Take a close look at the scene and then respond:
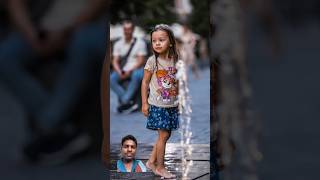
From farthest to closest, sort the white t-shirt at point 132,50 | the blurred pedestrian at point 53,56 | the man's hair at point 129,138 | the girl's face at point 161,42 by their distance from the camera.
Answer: the white t-shirt at point 132,50
the man's hair at point 129,138
the girl's face at point 161,42
the blurred pedestrian at point 53,56

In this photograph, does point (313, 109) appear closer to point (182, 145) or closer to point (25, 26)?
point (182, 145)

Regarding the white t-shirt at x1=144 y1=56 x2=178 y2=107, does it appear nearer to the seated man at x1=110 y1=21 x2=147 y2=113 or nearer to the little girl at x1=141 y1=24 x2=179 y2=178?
the little girl at x1=141 y1=24 x2=179 y2=178

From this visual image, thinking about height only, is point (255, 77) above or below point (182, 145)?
above

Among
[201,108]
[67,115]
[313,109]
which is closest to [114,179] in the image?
[67,115]

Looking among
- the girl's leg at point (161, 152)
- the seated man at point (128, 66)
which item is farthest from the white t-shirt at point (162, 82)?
the seated man at point (128, 66)

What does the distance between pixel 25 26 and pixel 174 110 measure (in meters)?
1.05

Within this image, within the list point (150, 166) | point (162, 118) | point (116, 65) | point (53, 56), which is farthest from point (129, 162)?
point (116, 65)

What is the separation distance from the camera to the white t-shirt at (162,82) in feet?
16.0

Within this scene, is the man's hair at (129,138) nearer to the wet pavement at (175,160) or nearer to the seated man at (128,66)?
the wet pavement at (175,160)

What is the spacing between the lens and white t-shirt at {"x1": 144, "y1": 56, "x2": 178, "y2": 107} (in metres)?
4.89

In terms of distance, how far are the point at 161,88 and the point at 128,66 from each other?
91.0 inches

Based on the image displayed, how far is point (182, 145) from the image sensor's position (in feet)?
17.4

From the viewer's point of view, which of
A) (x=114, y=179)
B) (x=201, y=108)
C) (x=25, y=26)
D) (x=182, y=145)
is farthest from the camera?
(x=201, y=108)

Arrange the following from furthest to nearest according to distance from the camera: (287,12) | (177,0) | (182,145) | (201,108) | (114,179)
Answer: (201,108) < (177,0) < (182,145) < (114,179) < (287,12)
